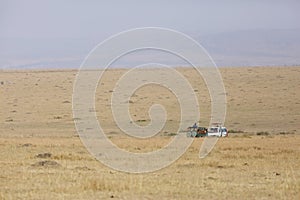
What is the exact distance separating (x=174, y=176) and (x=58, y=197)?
17.6ft

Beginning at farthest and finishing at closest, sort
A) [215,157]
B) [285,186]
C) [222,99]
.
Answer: [222,99], [215,157], [285,186]

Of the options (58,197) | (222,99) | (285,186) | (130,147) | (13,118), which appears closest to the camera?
(58,197)

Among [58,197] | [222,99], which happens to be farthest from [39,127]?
[58,197]

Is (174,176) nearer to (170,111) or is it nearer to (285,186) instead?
(285,186)

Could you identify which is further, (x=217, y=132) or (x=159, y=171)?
(x=217, y=132)

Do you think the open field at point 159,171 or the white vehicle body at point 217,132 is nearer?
the open field at point 159,171

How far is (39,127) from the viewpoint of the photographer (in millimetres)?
57062

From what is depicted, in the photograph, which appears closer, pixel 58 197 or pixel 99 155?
pixel 58 197

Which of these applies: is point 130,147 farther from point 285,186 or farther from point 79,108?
point 79,108

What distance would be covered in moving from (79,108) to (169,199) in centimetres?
5153

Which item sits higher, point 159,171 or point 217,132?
point 217,132

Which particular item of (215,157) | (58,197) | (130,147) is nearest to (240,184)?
(58,197)

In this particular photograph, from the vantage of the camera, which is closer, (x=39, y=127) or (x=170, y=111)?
(x=39, y=127)

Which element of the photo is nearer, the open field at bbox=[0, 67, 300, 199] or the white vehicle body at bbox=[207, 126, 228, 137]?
the open field at bbox=[0, 67, 300, 199]
